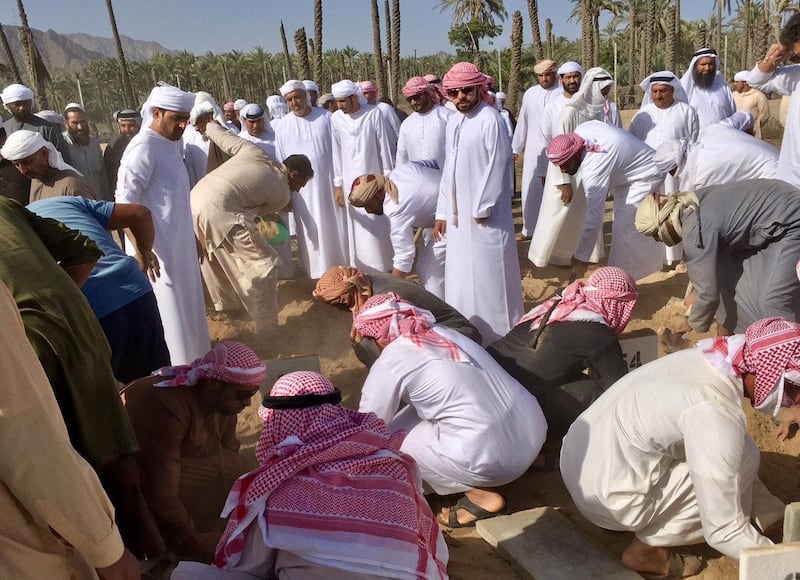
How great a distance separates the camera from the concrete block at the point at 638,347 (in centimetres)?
399

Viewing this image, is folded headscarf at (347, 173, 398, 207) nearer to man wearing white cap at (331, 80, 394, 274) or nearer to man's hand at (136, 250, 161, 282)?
man wearing white cap at (331, 80, 394, 274)

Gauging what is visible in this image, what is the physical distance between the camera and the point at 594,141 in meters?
5.82

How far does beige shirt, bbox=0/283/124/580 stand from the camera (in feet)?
4.19

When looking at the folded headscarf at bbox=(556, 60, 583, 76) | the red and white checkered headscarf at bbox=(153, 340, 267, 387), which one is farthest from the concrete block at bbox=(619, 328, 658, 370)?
the folded headscarf at bbox=(556, 60, 583, 76)

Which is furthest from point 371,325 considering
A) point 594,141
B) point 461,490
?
point 594,141

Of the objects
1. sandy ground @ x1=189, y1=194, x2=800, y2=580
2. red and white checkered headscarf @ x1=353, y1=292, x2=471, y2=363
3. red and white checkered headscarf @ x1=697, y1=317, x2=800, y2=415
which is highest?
red and white checkered headscarf @ x1=697, y1=317, x2=800, y2=415

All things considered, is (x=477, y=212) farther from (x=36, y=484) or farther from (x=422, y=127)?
(x=36, y=484)

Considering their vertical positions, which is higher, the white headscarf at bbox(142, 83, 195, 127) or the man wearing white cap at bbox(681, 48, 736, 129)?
the white headscarf at bbox(142, 83, 195, 127)

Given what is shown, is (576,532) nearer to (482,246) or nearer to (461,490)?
(461,490)

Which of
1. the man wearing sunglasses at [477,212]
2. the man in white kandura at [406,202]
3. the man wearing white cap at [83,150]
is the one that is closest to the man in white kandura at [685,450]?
the man wearing sunglasses at [477,212]

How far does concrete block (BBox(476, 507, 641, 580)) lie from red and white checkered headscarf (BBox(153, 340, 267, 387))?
1.22 metres

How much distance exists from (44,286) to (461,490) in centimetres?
200

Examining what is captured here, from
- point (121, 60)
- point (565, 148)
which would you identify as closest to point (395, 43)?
point (121, 60)

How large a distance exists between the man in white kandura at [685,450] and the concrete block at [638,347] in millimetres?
1181
